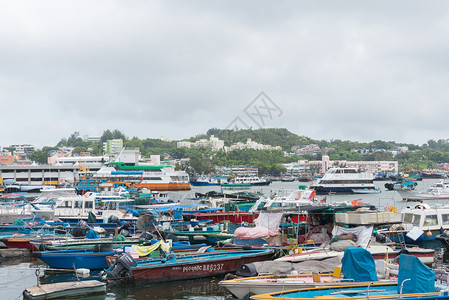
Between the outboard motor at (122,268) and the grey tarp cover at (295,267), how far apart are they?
4.55m

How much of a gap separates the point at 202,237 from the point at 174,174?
64898 millimetres

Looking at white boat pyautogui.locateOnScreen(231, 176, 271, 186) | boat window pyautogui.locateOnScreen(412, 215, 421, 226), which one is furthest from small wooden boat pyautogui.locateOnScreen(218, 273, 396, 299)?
white boat pyautogui.locateOnScreen(231, 176, 271, 186)

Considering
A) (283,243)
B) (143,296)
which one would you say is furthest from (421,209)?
(143,296)

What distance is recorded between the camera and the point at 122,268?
57.8 ft

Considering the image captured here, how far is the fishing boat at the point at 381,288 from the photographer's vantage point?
1176 centimetres

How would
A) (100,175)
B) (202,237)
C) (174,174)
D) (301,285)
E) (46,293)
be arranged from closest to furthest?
(301,285) < (46,293) < (202,237) < (100,175) < (174,174)

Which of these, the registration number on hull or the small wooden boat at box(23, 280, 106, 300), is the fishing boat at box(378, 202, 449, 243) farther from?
the small wooden boat at box(23, 280, 106, 300)

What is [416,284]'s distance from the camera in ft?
38.6

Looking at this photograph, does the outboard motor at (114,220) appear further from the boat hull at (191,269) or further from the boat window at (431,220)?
the boat window at (431,220)

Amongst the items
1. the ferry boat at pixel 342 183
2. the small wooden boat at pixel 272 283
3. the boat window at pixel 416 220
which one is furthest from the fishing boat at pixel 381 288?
the ferry boat at pixel 342 183

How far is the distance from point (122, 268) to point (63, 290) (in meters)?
2.58

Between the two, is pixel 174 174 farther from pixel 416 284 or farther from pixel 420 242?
pixel 416 284

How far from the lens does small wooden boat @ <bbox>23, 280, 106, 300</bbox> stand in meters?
15.2

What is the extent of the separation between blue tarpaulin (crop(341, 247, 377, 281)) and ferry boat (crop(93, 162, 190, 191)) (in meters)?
71.2
